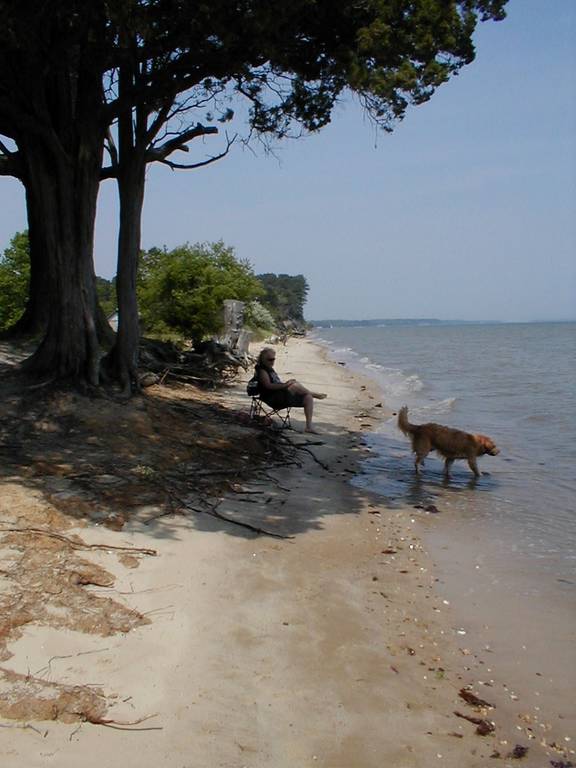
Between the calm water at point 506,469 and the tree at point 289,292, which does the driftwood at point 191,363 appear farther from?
the tree at point 289,292

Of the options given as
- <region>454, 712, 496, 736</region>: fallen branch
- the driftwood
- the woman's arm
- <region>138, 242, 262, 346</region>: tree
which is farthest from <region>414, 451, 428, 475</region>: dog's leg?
<region>138, 242, 262, 346</region>: tree

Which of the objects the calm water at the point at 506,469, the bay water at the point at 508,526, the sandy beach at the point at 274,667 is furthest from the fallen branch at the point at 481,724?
the calm water at the point at 506,469

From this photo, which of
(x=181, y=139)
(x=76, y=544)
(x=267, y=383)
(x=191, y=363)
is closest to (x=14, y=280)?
(x=191, y=363)

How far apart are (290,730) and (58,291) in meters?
8.13

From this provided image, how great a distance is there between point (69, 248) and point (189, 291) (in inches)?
363

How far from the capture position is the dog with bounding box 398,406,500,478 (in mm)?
9703

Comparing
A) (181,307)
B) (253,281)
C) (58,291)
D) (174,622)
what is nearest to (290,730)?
(174,622)

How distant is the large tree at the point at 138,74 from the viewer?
8062 millimetres

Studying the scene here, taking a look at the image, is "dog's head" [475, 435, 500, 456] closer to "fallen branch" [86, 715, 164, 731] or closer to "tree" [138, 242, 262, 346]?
"fallen branch" [86, 715, 164, 731]

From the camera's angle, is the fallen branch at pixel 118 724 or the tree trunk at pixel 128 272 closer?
the fallen branch at pixel 118 724

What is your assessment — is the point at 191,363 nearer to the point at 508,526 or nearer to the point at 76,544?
the point at 508,526

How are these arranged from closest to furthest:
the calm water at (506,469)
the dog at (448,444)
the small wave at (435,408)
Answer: the calm water at (506,469) → the dog at (448,444) → the small wave at (435,408)

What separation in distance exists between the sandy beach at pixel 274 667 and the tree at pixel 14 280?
22.2 meters

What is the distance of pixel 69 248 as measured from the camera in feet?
32.4
